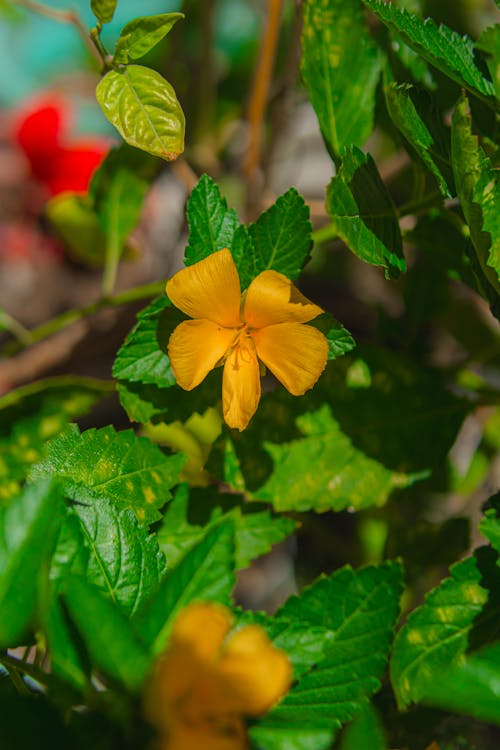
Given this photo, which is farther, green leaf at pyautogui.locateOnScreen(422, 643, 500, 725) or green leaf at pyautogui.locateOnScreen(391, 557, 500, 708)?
green leaf at pyautogui.locateOnScreen(391, 557, 500, 708)

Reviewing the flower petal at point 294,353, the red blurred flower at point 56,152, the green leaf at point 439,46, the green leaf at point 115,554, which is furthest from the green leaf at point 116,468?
the red blurred flower at point 56,152

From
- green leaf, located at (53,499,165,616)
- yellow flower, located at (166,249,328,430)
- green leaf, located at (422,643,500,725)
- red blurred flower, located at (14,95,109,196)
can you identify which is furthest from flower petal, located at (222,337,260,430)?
red blurred flower, located at (14,95,109,196)

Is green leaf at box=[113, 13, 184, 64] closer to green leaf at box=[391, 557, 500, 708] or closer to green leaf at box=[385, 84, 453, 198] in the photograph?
green leaf at box=[385, 84, 453, 198]

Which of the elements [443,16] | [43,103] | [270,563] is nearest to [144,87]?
[443,16]

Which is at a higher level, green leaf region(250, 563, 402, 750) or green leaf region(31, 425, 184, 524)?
green leaf region(31, 425, 184, 524)

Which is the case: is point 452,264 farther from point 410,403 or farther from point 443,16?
point 443,16

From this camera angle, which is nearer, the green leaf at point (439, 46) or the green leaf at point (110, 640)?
the green leaf at point (110, 640)

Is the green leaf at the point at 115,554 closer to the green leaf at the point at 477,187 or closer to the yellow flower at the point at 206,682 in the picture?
the yellow flower at the point at 206,682
